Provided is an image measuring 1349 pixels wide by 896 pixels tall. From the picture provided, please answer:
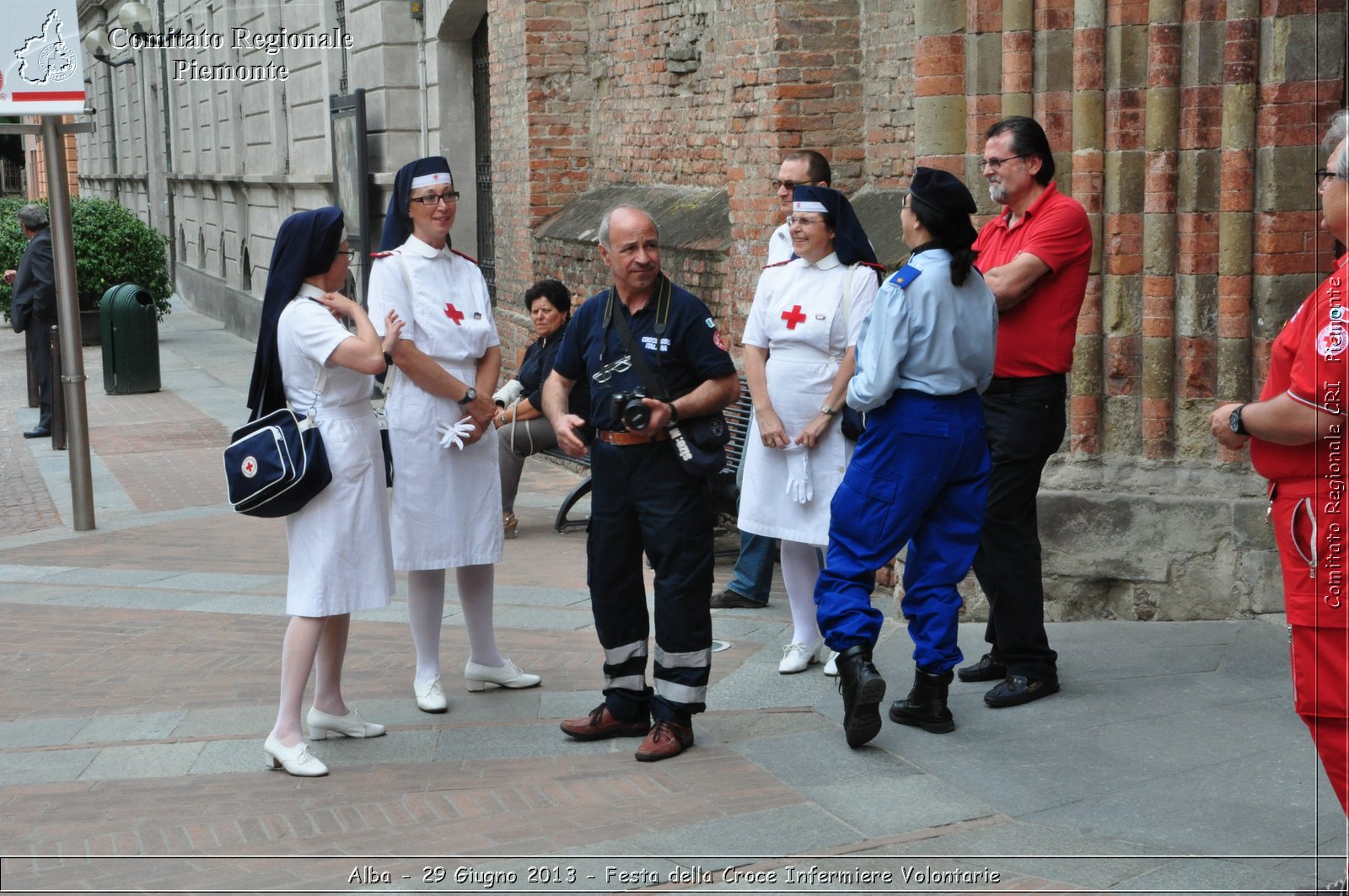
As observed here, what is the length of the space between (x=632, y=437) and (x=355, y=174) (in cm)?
1265

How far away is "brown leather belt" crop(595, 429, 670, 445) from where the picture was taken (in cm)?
514

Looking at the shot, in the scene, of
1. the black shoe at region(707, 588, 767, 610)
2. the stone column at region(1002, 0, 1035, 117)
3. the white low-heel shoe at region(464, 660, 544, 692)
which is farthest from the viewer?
the black shoe at region(707, 588, 767, 610)

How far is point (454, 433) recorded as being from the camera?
18.7ft

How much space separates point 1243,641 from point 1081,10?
2.74m

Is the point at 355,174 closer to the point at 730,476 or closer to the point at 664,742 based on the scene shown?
the point at 730,476

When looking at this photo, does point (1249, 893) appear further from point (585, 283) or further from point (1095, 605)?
point (585, 283)

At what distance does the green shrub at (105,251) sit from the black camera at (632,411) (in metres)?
17.6

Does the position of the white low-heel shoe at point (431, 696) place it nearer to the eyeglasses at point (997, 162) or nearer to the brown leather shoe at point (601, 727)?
the brown leather shoe at point (601, 727)

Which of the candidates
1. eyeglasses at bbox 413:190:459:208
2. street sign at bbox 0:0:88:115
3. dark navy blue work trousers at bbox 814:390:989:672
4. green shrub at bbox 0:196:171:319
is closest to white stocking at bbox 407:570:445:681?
eyeglasses at bbox 413:190:459:208

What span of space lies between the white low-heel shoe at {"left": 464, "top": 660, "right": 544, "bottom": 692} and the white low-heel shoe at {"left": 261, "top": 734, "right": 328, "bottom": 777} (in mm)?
967

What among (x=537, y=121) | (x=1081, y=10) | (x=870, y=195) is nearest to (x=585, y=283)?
(x=537, y=121)

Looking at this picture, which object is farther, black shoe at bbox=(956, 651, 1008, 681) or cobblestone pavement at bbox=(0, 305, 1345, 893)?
black shoe at bbox=(956, 651, 1008, 681)

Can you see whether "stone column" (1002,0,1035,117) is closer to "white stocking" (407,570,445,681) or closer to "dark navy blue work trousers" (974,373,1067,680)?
"dark navy blue work trousers" (974,373,1067,680)

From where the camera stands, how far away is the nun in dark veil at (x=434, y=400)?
18.5ft
